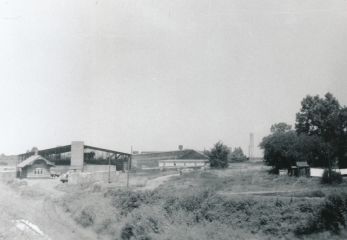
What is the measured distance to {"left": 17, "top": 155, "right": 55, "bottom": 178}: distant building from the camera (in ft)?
130

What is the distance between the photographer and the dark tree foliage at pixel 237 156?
3396 inches

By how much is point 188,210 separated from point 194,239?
3.87 m

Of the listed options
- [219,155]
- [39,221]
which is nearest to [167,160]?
[219,155]

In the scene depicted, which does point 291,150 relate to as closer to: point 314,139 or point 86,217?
point 314,139

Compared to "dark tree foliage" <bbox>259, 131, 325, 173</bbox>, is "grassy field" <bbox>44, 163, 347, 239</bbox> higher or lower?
lower

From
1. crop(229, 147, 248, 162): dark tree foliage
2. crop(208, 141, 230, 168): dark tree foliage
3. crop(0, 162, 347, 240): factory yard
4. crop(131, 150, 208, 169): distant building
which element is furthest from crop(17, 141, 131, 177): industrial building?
crop(229, 147, 248, 162): dark tree foliage

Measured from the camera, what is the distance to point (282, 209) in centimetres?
1564

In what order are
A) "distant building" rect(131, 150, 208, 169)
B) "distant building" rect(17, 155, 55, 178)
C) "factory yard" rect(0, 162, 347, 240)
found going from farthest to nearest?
"distant building" rect(131, 150, 208, 169) < "distant building" rect(17, 155, 55, 178) < "factory yard" rect(0, 162, 347, 240)

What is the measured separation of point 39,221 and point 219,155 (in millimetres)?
41341

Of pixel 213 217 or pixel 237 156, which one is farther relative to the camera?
pixel 237 156

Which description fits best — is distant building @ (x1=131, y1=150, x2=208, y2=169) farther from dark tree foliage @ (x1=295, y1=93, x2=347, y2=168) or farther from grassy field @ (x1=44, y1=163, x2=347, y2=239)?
grassy field @ (x1=44, y1=163, x2=347, y2=239)

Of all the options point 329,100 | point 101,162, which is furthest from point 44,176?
point 329,100

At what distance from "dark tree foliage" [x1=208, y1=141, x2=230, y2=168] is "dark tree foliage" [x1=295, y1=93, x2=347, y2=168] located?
14535mm

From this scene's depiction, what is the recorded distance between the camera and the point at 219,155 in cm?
5434
